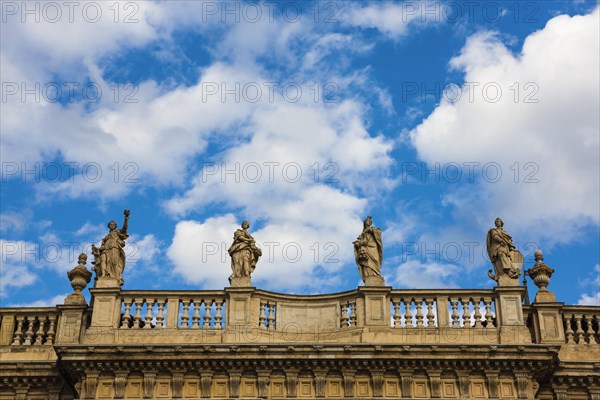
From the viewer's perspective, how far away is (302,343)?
22.5 m

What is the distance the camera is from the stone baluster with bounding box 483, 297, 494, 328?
23453mm

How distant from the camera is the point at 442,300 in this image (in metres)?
23.8

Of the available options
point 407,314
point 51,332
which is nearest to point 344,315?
point 407,314

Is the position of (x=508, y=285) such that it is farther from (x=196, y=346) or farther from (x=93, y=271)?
(x=93, y=271)

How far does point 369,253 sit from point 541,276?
4.71 m

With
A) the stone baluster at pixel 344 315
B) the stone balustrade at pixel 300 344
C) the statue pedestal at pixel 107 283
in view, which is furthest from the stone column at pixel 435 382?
the statue pedestal at pixel 107 283

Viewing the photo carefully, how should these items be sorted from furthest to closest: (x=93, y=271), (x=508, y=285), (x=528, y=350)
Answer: (x=93, y=271) < (x=508, y=285) < (x=528, y=350)

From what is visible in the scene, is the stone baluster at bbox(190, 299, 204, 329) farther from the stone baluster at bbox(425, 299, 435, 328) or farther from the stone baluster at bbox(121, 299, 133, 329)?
the stone baluster at bbox(425, 299, 435, 328)

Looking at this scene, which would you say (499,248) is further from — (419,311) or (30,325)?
(30,325)

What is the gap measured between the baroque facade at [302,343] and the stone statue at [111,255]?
2.2 inches

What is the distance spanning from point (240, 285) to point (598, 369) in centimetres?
947

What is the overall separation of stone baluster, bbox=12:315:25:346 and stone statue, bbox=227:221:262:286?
5888mm

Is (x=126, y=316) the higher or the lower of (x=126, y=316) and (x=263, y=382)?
the higher

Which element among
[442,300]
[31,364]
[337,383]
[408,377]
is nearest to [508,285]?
[442,300]
